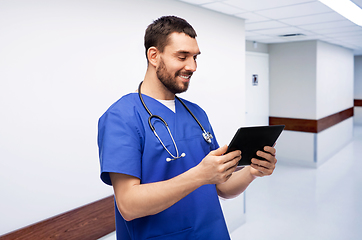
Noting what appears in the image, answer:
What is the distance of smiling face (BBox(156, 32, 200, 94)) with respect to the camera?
1.19m

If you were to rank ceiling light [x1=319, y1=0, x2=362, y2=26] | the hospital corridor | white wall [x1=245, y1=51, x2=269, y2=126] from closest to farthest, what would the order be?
the hospital corridor, ceiling light [x1=319, y1=0, x2=362, y2=26], white wall [x1=245, y1=51, x2=269, y2=126]

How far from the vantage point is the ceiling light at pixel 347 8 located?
3104 millimetres

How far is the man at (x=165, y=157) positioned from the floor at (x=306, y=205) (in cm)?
131

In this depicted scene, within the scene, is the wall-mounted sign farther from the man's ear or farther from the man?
the man's ear

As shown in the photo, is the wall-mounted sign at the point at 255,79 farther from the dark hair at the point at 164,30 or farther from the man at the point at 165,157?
the dark hair at the point at 164,30

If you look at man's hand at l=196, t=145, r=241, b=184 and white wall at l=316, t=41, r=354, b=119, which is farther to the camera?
white wall at l=316, t=41, r=354, b=119

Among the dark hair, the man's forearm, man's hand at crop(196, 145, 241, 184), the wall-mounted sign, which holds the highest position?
the dark hair

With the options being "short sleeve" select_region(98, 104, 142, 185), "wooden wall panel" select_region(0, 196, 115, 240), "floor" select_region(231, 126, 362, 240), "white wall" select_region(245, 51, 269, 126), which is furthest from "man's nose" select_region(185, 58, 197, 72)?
"white wall" select_region(245, 51, 269, 126)

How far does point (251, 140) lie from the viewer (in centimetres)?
113

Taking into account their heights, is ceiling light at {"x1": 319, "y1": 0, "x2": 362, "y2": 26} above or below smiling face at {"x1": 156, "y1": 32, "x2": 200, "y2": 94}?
above

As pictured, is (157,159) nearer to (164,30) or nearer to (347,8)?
(164,30)

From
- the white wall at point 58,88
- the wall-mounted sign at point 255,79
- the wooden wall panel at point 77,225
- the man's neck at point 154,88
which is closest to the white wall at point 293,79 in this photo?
the wall-mounted sign at point 255,79

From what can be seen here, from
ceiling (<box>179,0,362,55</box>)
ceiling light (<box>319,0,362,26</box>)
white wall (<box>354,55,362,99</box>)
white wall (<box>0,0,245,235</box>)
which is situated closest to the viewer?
white wall (<box>0,0,245,235</box>)

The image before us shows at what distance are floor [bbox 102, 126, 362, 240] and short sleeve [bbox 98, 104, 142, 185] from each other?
4.80 feet
